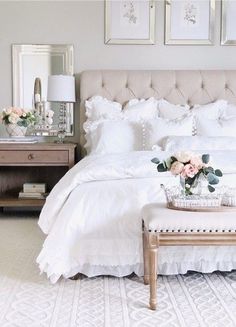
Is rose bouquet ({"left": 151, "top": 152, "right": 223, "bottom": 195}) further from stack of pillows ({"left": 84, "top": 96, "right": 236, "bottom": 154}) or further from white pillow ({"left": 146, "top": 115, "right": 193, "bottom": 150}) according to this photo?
white pillow ({"left": 146, "top": 115, "right": 193, "bottom": 150})

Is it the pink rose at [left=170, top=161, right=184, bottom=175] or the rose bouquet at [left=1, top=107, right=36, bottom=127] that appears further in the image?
the rose bouquet at [left=1, top=107, right=36, bottom=127]

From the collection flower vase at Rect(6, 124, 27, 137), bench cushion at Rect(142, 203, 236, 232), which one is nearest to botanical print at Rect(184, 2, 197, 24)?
flower vase at Rect(6, 124, 27, 137)

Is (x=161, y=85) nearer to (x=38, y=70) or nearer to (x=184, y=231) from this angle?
(x=38, y=70)

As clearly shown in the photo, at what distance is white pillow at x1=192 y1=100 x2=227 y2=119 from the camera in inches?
187

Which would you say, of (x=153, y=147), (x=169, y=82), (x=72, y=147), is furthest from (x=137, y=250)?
(x=169, y=82)

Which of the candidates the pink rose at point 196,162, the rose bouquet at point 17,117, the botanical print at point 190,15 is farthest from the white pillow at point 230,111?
the pink rose at point 196,162

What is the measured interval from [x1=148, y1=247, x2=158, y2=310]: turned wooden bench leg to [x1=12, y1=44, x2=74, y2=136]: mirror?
2.91 metres

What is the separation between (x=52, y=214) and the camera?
3102 mm

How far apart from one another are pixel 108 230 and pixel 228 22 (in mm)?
3111

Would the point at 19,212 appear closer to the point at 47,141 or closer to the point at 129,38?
the point at 47,141

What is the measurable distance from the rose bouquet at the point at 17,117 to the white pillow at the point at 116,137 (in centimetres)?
73

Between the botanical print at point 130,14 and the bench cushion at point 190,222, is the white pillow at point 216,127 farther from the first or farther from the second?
the bench cushion at point 190,222

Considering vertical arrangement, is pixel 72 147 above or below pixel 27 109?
below

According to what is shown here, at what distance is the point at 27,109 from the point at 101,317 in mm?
3210
